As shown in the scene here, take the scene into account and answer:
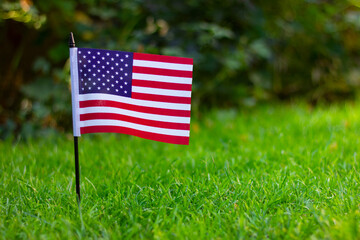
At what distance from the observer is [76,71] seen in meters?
2.00

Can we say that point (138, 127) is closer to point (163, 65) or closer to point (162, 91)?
point (162, 91)

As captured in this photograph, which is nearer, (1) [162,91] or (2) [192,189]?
(1) [162,91]

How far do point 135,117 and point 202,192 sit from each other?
645mm

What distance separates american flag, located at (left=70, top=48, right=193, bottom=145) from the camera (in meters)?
2.02

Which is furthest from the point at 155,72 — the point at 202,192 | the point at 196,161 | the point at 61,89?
the point at 61,89

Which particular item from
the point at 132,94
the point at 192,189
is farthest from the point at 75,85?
Answer: the point at 192,189

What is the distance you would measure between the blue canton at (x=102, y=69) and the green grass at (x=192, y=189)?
679mm

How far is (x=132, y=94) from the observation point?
6.84 feet

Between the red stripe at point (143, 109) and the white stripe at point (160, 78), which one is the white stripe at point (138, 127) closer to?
the red stripe at point (143, 109)

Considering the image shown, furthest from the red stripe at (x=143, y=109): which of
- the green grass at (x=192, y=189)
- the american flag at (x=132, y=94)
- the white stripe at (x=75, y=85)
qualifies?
the green grass at (x=192, y=189)

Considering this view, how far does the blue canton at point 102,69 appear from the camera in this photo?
2.01 m

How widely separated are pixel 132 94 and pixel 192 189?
0.74 meters

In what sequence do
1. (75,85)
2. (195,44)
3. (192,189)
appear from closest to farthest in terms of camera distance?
(75,85) → (192,189) → (195,44)

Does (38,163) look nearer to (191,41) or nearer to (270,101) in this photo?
(191,41)
